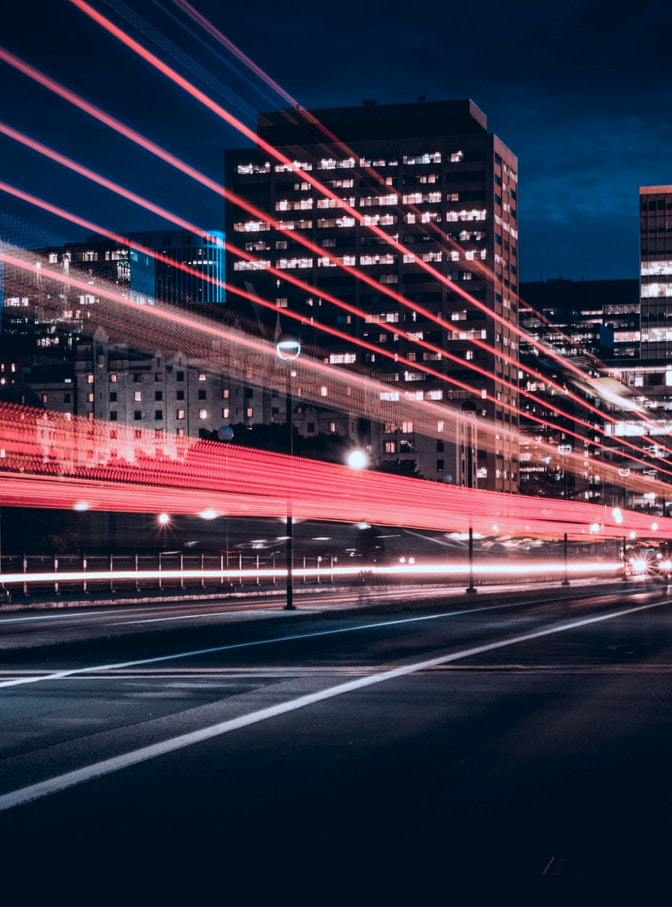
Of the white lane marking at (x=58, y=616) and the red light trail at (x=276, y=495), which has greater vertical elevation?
the red light trail at (x=276, y=495)

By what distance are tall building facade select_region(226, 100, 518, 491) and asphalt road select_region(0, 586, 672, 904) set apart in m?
161

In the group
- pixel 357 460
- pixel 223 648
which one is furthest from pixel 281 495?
pixel 223 648

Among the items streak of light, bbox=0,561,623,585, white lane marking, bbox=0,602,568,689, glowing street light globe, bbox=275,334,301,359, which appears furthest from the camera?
streak of light, bbox=0,561,623,585

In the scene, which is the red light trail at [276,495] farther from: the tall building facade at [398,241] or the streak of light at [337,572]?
the tall building facade at [398,241]

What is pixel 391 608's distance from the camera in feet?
100

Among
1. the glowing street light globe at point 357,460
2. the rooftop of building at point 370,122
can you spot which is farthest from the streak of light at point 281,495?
the rooftop of building at point 370,122

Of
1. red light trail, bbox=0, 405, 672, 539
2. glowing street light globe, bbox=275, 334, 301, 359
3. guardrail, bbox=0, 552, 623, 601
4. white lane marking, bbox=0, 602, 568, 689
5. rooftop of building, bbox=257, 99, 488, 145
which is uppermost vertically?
rooftop of building, bbox=257, 99, 488, 145

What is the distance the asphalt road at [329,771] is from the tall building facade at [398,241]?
528 feet

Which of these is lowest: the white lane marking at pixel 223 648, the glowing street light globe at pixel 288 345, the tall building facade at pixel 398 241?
the white lane marking at pixel 223 648

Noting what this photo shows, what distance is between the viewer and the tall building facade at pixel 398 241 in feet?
591

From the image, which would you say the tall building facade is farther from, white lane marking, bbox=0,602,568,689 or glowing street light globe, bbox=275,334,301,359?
glowing street light globe, bbox=275,334,301,359

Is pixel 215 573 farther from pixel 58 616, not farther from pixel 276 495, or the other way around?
pixel 58 616

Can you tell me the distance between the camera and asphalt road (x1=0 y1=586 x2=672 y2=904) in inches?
228

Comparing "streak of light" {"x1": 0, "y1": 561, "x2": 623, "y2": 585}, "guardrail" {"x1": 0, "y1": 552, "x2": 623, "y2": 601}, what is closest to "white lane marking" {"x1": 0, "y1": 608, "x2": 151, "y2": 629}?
"guardrail" {"x1": 0, "y1": 552, "x2": 623, "y2": 601}
